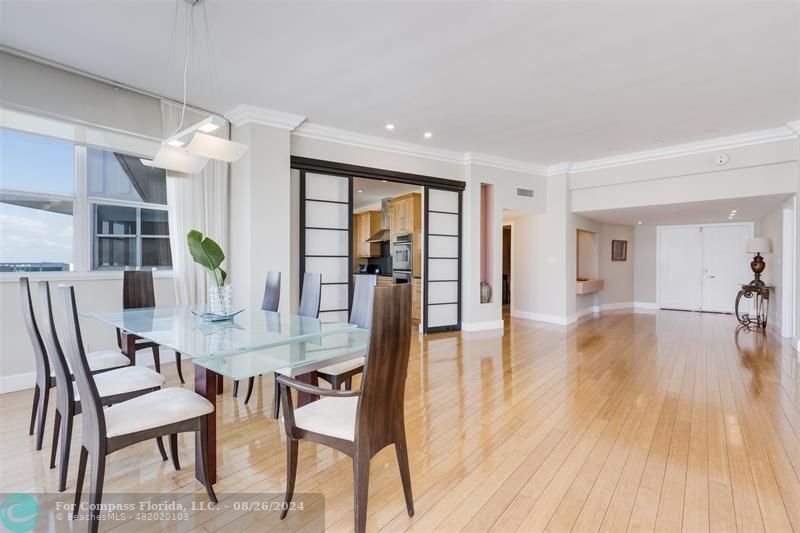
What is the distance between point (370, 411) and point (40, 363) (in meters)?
2.08

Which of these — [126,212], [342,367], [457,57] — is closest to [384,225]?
[126,212]

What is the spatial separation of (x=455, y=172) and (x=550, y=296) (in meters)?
2.91

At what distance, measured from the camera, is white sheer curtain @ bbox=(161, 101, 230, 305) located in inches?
160

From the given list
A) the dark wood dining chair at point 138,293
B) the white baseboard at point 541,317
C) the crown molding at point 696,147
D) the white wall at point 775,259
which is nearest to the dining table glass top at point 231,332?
the dark wood dining chair at point 138,293

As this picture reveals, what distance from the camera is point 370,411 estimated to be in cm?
161

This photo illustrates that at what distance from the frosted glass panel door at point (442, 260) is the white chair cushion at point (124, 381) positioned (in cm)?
414

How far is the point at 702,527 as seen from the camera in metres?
→ 1.69

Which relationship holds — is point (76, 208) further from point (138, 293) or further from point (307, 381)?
point (307, 381)

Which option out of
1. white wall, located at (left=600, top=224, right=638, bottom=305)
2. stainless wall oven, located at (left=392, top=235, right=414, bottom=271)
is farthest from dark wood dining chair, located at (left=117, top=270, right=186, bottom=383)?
white wall, located at (left=600, top=224, right=638, bottom=305)

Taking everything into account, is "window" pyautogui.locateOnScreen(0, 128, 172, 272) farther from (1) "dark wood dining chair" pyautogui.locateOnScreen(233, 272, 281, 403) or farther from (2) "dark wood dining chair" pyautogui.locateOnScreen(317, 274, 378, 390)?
(2) "dark wood dining chair" pyautogui.locateOnScreen(317, 274, 378, 390)

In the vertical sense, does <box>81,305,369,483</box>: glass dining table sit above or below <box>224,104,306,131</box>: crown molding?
below

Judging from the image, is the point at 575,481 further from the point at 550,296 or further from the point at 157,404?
the point at 550,296

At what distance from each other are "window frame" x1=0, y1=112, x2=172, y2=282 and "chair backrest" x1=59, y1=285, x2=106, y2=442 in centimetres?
252

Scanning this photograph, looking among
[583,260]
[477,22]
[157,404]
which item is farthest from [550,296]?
[157,404]
